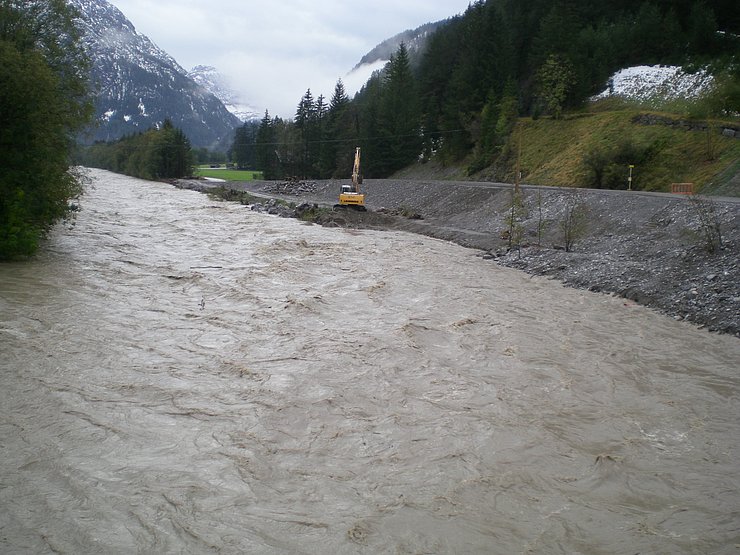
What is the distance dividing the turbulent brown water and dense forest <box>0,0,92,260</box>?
374 cm

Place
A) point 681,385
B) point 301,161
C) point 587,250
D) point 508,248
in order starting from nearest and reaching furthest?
1. point 681,385
2. point 587,250
3. point 508,248
4. point 301,161

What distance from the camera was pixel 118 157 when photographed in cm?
13138

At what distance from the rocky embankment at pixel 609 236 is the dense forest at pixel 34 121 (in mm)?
18972

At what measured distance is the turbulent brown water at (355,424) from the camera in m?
6.44

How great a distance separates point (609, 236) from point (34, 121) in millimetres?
24693

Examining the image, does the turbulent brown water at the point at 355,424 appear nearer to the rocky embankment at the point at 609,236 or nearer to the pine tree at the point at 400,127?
the rocky embankment at the point at 609,236

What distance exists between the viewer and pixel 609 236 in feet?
86.6

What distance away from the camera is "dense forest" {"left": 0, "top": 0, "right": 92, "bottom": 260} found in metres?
20.3

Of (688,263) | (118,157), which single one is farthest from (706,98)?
(118,157)

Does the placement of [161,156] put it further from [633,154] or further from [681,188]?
[681,188]

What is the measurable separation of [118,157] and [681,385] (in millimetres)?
140003

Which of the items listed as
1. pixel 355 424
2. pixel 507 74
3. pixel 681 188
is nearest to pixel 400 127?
pixel 507 74

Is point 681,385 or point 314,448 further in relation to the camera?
point 681,385

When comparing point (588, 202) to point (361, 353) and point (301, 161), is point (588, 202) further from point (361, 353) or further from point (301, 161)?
point (301, 161)
